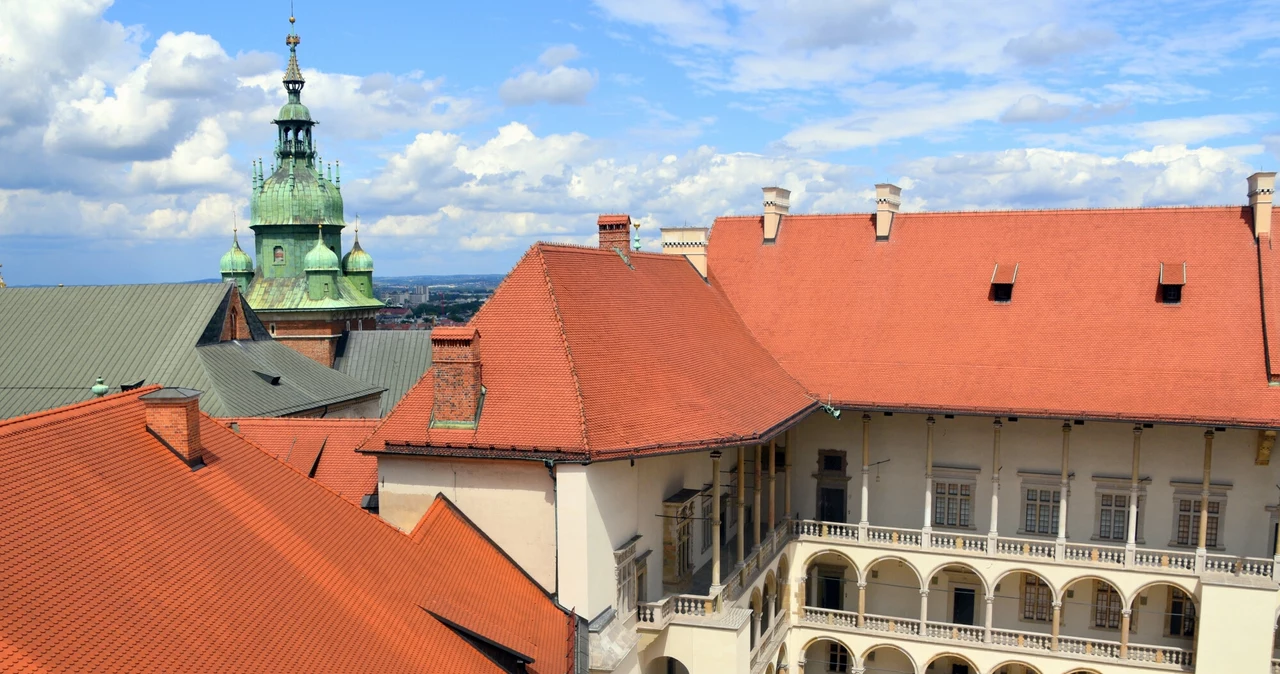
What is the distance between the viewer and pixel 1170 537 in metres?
27.7

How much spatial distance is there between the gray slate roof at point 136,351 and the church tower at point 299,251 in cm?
1285

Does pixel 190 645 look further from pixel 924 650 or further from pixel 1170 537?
pixel 1170 537

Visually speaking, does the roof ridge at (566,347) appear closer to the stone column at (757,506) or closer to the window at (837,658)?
the stone column at (757,506)

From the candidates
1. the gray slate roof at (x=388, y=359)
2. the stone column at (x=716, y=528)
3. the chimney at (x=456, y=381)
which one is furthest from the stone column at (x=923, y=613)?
the gray slate roof at (x=388, y=359)

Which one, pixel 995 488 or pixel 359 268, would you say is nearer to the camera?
pixel 995 488

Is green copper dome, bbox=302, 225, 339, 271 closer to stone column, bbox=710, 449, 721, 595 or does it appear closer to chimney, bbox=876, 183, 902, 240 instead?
chimney, bbox=876, 183, 902, 240

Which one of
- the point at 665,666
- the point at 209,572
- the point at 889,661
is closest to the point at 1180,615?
the point at 889,661

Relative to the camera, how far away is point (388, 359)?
5056 centimetres

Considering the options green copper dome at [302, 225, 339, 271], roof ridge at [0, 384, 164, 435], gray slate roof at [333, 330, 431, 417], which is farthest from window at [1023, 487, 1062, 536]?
green copper dome at [302, 225, 339, 271]

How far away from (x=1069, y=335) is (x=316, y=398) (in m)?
27.1

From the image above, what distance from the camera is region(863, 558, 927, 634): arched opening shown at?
30.3 m

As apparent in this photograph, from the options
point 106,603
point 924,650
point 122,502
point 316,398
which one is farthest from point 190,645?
point 316,398

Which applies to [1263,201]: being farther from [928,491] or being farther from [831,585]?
[831,585]

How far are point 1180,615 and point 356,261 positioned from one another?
46.9m
